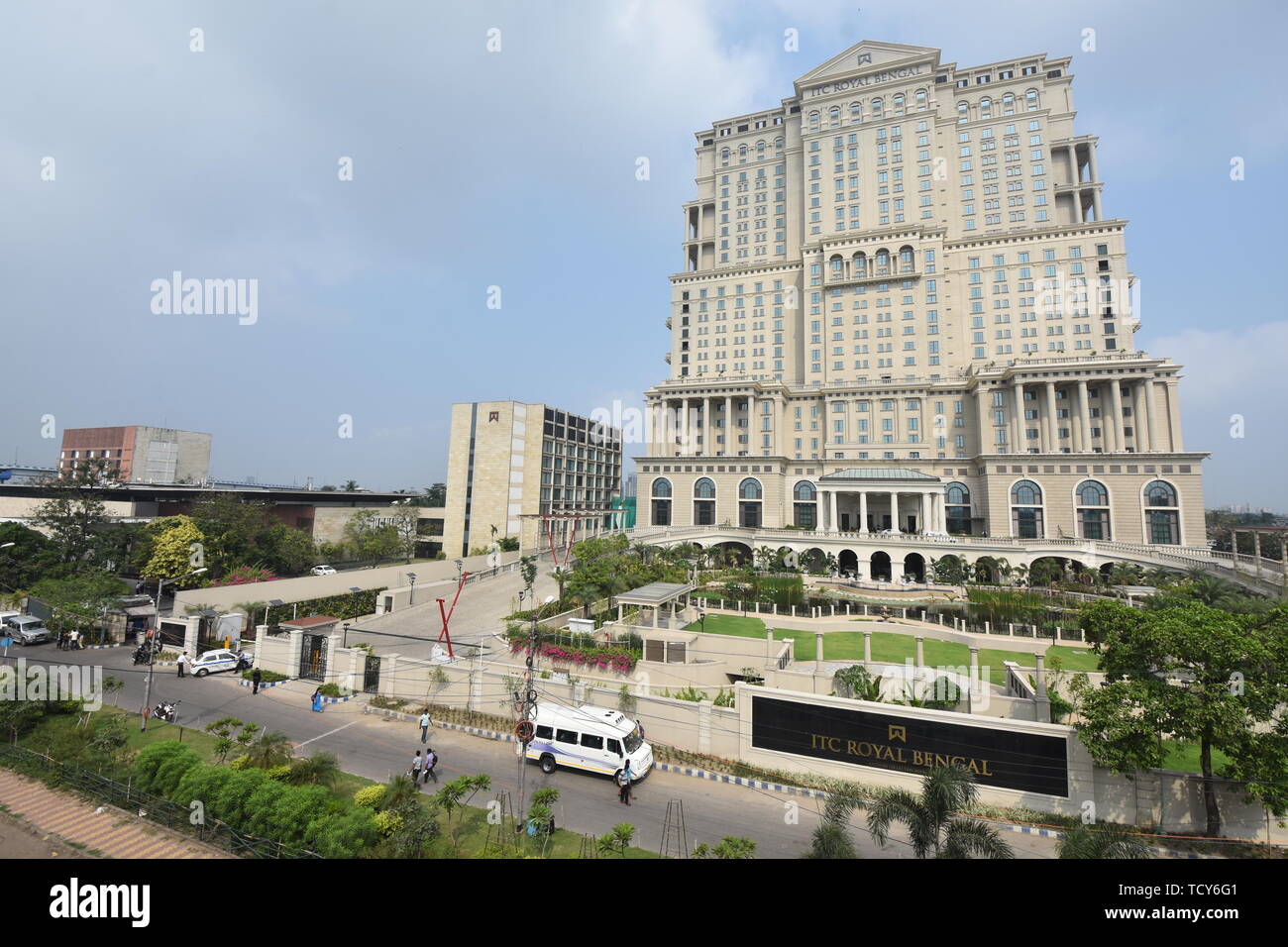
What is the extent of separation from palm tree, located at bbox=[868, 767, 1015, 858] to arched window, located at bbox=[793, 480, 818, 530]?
5964 centimetres

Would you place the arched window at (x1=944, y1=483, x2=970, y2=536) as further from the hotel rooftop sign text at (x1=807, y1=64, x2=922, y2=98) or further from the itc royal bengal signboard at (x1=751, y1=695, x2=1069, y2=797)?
the hotel rooftop sign text at (x1=807, y1=64, x2=922, y2=98)

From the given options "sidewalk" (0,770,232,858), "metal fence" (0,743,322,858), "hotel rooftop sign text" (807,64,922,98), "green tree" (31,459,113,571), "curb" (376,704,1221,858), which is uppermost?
"hotel rooftop sign text" (807,64,922,98)

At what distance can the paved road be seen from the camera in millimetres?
13734

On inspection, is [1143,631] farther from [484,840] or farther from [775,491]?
[775,491]

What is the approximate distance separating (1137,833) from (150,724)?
29778 millimetres

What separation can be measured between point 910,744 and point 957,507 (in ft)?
185

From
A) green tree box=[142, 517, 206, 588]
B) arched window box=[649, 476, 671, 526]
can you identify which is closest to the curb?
green tree box=[142, 517, 206, 588]

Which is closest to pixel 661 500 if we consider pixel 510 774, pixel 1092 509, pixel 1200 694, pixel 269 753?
pixel 1092 509

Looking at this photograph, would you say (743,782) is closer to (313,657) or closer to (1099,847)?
(1099,847)

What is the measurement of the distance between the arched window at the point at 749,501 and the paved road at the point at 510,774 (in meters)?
52.8

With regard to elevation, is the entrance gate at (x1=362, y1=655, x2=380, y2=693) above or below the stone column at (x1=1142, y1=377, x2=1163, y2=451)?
below

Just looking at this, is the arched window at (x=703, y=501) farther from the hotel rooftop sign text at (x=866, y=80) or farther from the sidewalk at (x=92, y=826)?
the sidewalk at (x=92, y=826)

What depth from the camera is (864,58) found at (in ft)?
254

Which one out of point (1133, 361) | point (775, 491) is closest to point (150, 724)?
point (775, 491)
